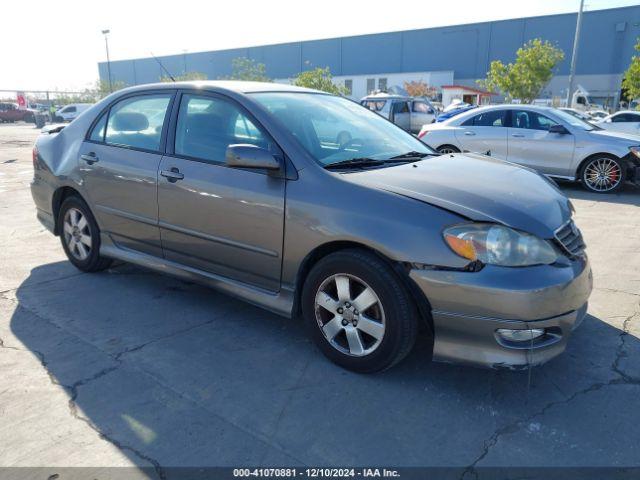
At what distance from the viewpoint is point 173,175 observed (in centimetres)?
363

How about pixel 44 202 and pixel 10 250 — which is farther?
pixel 10 250

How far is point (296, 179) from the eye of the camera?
10.0 ft

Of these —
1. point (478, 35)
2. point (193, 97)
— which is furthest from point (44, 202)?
point (478, 35)

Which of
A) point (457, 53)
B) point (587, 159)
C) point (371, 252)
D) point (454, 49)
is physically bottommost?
point (587, 159)

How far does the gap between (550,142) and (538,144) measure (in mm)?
201

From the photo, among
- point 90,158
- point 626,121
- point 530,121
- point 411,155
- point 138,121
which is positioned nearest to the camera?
point 411,155

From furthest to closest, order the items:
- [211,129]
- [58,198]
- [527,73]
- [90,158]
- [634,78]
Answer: [527,73], [634,78], [58,198], [90,158], [211,129]

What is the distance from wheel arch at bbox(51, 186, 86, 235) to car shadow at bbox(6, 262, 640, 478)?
3.86 feet

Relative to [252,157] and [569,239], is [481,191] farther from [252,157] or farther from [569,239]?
[252,157]

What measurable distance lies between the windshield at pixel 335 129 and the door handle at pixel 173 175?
77 centimetres

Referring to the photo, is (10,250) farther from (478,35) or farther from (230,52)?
(230,52)

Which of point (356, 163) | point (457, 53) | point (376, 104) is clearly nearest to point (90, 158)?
point (356, 163)

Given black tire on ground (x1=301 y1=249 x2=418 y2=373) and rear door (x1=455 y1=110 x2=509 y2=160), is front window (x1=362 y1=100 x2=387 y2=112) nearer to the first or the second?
rear door (x1=455 y1=110 x2=509 y2=160)

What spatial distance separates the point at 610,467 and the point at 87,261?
4.24 meters
